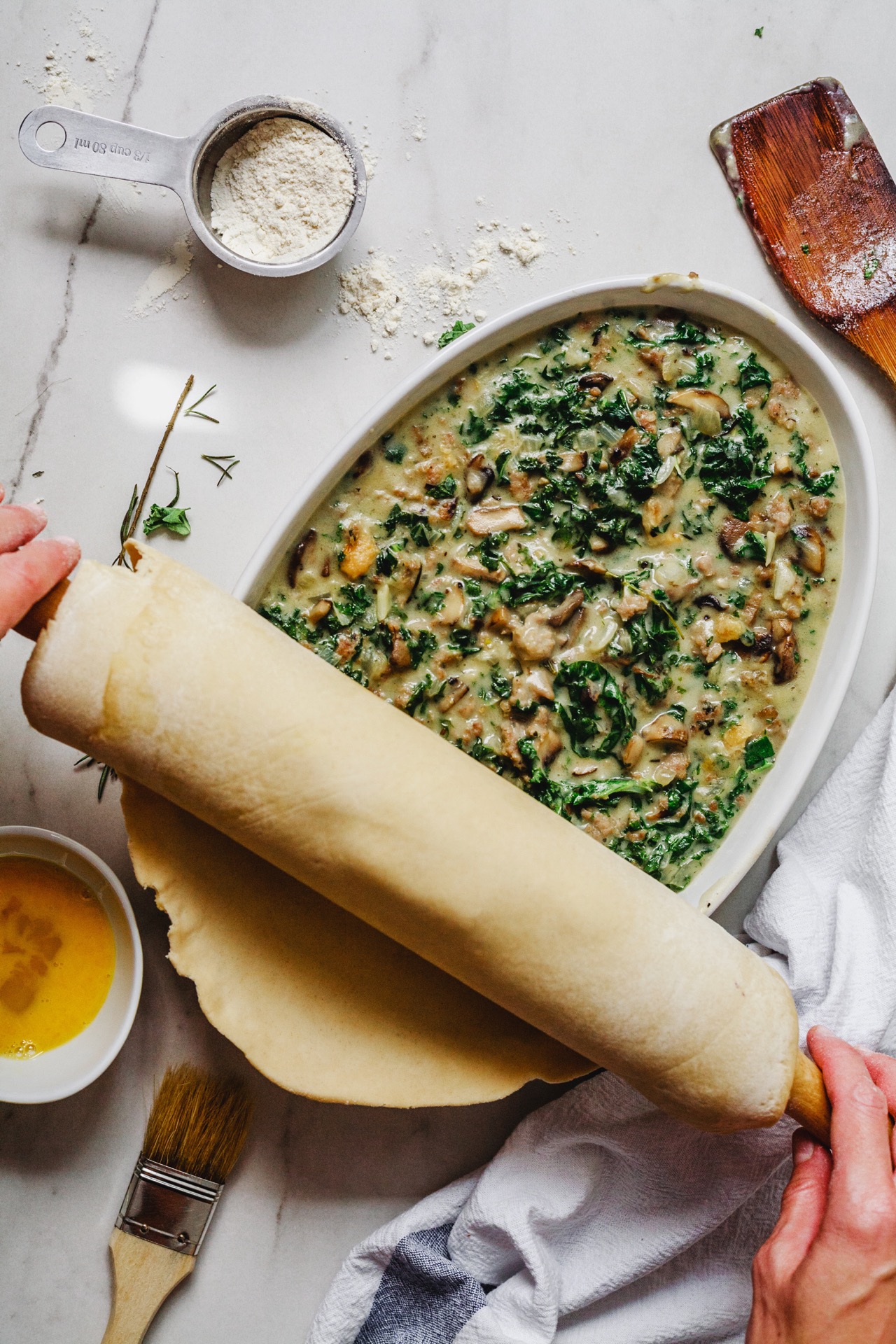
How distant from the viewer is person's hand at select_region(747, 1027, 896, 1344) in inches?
83.9

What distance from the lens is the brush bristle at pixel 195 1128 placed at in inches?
106

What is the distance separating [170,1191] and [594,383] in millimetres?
2571

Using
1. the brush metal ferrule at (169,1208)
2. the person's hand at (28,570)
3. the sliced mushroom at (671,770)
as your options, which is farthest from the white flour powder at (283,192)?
the brush metal ferrule at (169,1208)

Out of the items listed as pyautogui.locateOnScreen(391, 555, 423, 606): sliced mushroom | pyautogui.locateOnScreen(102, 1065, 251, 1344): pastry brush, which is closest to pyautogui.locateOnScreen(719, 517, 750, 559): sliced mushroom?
pyautogui.locateOnScreen(391, 555, 423, 606): sliced mushroom

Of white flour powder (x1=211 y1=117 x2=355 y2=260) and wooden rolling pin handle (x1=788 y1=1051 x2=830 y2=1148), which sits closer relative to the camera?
wooden rolling pin handle (x1=788 y1=1051 x2=830 y2=1148)

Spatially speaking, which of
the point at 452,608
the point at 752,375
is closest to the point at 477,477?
the point at 452,608

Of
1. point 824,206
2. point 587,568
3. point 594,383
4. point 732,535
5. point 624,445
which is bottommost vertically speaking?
point 587,568

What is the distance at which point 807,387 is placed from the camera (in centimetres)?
265

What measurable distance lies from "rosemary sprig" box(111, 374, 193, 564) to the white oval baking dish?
51 centimetres

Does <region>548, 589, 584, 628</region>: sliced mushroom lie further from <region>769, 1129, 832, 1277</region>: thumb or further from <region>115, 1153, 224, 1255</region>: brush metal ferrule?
→ <region>115, 1153, 224, 1255</region>: brush metal ferrule

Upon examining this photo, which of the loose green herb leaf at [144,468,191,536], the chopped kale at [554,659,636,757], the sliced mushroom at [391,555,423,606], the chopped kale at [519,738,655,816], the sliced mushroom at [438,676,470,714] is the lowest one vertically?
the chopped kale at [519,738,655,816]

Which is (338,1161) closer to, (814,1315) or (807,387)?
(814,1315)

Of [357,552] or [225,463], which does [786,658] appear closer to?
[357,552]

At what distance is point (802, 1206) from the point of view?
7.39ft
